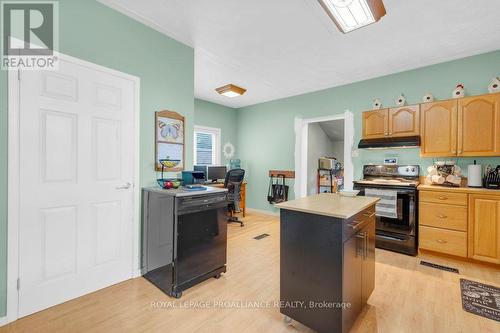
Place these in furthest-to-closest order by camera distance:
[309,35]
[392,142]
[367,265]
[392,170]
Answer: [392,170] < [392,142] < [309,35] < [367,265]

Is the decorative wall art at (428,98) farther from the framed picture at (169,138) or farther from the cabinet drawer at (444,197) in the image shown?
the framed picture at (169,138)

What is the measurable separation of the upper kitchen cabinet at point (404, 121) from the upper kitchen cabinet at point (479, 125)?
1.53 feet

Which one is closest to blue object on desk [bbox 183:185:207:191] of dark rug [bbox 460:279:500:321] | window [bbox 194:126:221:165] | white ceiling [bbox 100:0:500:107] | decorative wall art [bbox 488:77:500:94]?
white ceiling [bbox 100:0:500:107]

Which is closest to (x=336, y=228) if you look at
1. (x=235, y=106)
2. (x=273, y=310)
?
(x=273, y=310)

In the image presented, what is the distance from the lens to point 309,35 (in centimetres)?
262

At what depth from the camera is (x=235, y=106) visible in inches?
235

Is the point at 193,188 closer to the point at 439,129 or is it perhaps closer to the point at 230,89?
the point at 230,89

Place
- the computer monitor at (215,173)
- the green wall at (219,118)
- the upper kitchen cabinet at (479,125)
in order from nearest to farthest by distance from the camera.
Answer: the upper kitchen cabinet at (479,125), the computer monitor at (215,173), the green wall at (219,118)

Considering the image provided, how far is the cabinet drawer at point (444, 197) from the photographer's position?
2814 millimetres

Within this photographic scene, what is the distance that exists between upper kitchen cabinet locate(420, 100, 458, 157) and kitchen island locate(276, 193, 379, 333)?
7.35ft

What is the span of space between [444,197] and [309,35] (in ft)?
8.98

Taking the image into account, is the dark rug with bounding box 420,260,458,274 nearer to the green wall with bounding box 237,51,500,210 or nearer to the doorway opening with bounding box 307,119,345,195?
the green wall with bounding box 237,51,500,210

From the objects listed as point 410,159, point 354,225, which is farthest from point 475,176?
point 354,225

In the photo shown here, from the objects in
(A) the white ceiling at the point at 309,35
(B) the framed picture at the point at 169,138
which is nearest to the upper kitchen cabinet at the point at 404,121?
(A) the white ceiling at the point at 309,35
